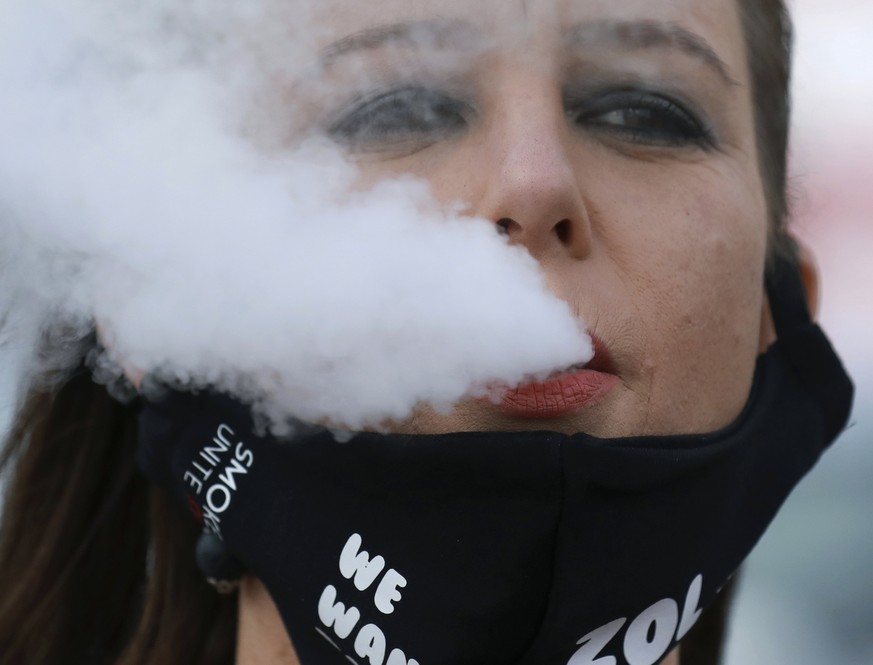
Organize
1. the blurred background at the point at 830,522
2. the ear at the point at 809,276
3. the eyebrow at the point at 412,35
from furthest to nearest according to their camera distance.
Answer: 1. the blurred background at the point at 830,522
2. the ear at the point at 809,276
3. the eyebrow at the point at 412,35

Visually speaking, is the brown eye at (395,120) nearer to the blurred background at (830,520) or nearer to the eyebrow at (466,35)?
the eyebrow at (466,35)

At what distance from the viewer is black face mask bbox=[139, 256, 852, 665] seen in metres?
1.22

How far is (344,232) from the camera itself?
4.29ft

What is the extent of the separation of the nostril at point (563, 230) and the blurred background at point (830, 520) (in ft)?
7.16

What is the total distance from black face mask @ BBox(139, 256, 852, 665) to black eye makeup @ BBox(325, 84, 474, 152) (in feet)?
1.35

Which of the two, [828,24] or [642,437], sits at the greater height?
[828,24]

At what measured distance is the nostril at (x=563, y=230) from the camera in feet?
4.28

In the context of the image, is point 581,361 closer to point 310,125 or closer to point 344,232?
point 344,232

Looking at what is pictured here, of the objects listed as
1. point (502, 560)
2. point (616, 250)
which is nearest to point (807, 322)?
point (616, 250)

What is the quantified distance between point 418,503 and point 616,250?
0.43 meters

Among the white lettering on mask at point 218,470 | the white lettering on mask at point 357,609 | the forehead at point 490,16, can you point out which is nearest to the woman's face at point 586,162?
the forehead at point 490,16

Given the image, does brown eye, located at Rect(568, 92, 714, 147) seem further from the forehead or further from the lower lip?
the lower lip

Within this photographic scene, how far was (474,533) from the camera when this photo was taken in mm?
1238

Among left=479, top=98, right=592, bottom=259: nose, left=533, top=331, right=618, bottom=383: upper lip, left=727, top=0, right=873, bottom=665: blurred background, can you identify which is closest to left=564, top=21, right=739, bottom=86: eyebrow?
left=479, top=98, right=592, bottom=259: nose
